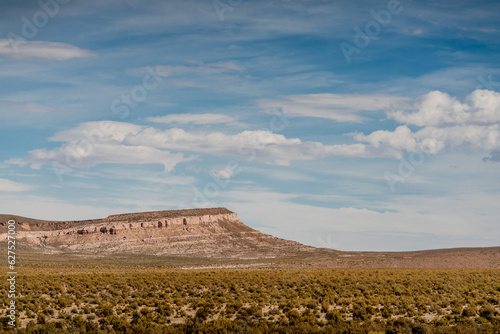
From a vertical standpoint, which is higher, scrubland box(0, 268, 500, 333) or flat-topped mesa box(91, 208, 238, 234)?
flat-topped mesa box(91, 208, 238, 234)

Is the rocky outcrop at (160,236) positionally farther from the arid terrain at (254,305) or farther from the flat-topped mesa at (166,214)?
the arid terrain at (254,305)

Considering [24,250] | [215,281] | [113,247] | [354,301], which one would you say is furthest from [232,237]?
[354,301]

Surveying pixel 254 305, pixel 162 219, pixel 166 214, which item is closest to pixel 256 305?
pixel 254 305

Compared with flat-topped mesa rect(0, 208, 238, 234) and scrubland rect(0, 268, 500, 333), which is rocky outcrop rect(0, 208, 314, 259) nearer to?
flat-topped mesa rect(0, 208, 238, 234)

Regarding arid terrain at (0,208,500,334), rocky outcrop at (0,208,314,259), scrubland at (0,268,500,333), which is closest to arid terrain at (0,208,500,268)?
rocky outcrop at (0,208,314,259)

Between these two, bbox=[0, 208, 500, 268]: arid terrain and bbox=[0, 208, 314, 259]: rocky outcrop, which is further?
bbox=[0, 208, 314, 259]: rocky outcrop

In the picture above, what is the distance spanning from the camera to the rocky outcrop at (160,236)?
12356 cm

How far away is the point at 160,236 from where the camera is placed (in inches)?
5290

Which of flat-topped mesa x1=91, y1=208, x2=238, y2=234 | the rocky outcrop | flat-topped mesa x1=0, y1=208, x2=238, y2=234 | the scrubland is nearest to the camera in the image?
the scrubland

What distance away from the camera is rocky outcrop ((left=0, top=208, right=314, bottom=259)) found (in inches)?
4865

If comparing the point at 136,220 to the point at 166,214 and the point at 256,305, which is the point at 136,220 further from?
the point at 256,305

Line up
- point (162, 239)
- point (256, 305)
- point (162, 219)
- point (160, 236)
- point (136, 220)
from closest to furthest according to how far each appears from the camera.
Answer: point (256, 305), point (162, 239), point (160, 236), point (162, 219), point (136, 220)

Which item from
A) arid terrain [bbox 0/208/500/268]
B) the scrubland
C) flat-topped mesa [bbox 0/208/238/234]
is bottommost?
the scrubland

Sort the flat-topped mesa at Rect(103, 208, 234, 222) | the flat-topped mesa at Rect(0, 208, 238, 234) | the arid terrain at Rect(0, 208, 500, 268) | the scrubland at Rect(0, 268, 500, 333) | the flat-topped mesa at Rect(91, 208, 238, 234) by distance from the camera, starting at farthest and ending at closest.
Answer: the flat-topped mesa at Rect(103, 208, 234, 222), the flat-topped mesa at Rect(0, 208, 238, 234), the flat-topped mesa at Rect(91, 208, 238, 234), the arid terrain at Rect(0, 208, 500, 268), the scrubland at Rect(0, 268, 500, 333)
